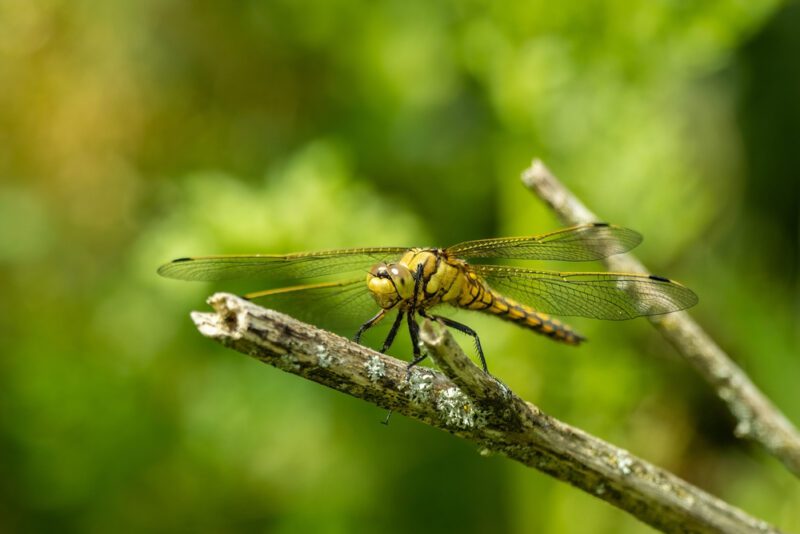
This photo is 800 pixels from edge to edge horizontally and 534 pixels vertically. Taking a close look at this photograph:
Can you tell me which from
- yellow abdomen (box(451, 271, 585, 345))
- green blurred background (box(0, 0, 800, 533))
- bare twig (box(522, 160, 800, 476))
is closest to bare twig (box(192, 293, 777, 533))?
bare twig (box(522, 160, 800, 476))

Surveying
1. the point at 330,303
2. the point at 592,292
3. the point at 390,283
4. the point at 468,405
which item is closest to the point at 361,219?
the point at 330,303

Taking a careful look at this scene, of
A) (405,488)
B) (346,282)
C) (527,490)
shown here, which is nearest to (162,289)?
(346,282)

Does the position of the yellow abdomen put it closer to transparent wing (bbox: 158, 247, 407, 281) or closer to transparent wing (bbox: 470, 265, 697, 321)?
transparent wing (bbox: 470, 265, 697, 321)

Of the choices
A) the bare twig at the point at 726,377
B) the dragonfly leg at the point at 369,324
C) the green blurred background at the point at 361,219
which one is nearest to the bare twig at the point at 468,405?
the bare twig at the point at 726,377

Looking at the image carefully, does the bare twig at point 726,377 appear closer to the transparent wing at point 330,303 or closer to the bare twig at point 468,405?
the bare twig at point 468,405

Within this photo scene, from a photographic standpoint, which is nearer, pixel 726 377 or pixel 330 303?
pixel 726 377

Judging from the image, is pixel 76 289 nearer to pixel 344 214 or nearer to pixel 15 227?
pixel 15 227

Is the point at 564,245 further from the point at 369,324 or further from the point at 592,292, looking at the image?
the point at 369,324
